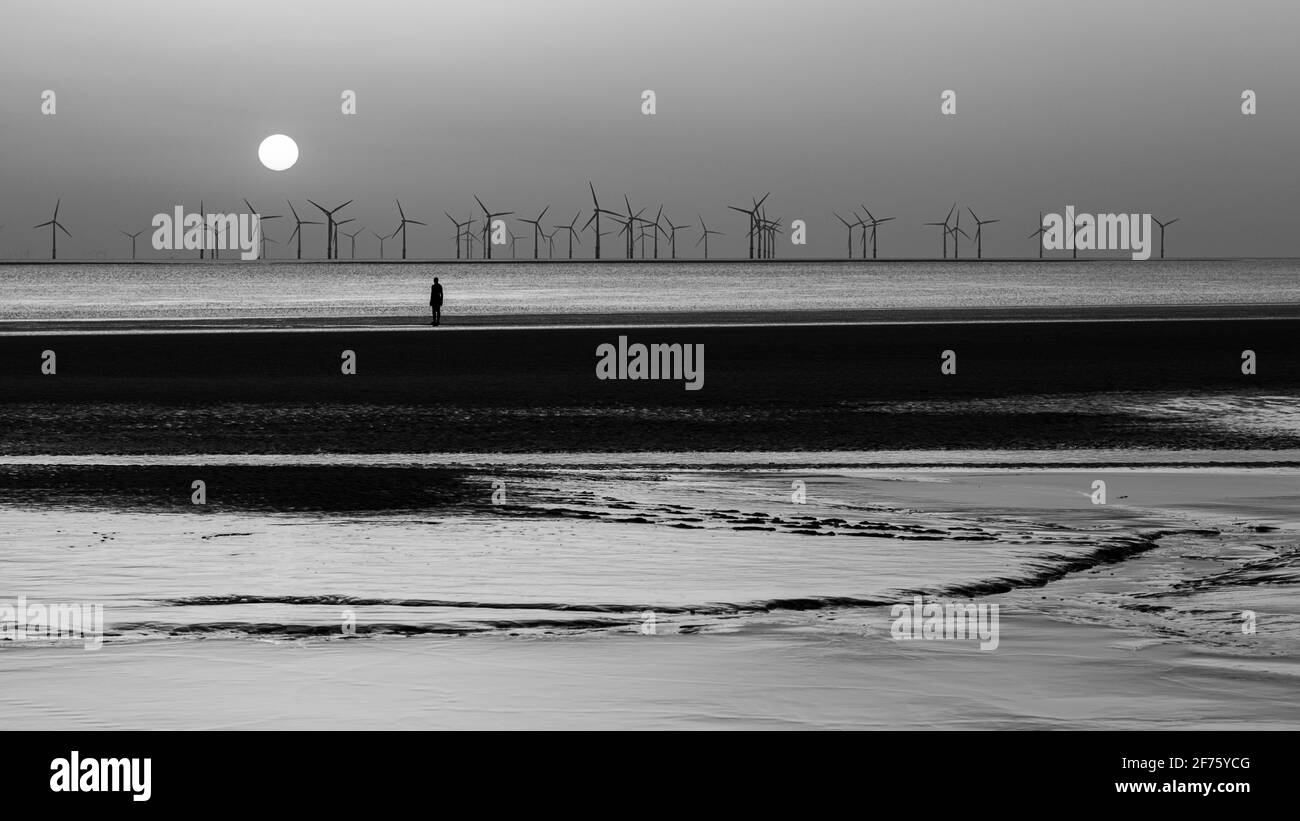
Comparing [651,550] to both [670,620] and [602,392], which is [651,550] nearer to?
[670,620]

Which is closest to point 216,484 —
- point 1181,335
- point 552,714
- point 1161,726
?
point 552,714

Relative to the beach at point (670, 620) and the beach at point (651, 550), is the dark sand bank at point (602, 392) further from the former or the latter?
the beach at point (670, 620)

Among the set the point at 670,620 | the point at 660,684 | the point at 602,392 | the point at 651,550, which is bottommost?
the point at 660,684

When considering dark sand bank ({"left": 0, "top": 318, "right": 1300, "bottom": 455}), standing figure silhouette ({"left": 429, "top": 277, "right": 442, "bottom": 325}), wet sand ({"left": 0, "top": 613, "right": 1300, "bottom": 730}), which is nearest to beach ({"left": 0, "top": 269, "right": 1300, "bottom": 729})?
wet sand ({"left": 0, "top": 613, "right": 1300, "bottom": 730})

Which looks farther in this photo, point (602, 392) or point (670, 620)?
point (602, 392)

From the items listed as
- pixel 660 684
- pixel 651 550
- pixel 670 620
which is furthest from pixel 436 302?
pixel 660 684

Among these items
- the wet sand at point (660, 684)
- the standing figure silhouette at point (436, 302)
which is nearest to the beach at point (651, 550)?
the wet sand at point (660, 684)

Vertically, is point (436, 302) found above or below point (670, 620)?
above

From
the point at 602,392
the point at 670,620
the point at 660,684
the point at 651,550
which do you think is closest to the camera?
the point at 660,684

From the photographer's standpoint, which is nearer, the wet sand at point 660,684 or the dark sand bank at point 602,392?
the wet sand at point 660,684

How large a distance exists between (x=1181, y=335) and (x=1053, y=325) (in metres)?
8.96

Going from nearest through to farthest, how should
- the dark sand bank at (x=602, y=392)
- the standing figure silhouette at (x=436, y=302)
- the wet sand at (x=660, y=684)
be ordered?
the wet sand at (x=660, y=684), the dark sand bank at (x=602, y=392), the standing figure silhouette at (x=436, y=302)

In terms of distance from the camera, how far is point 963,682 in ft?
34.1
